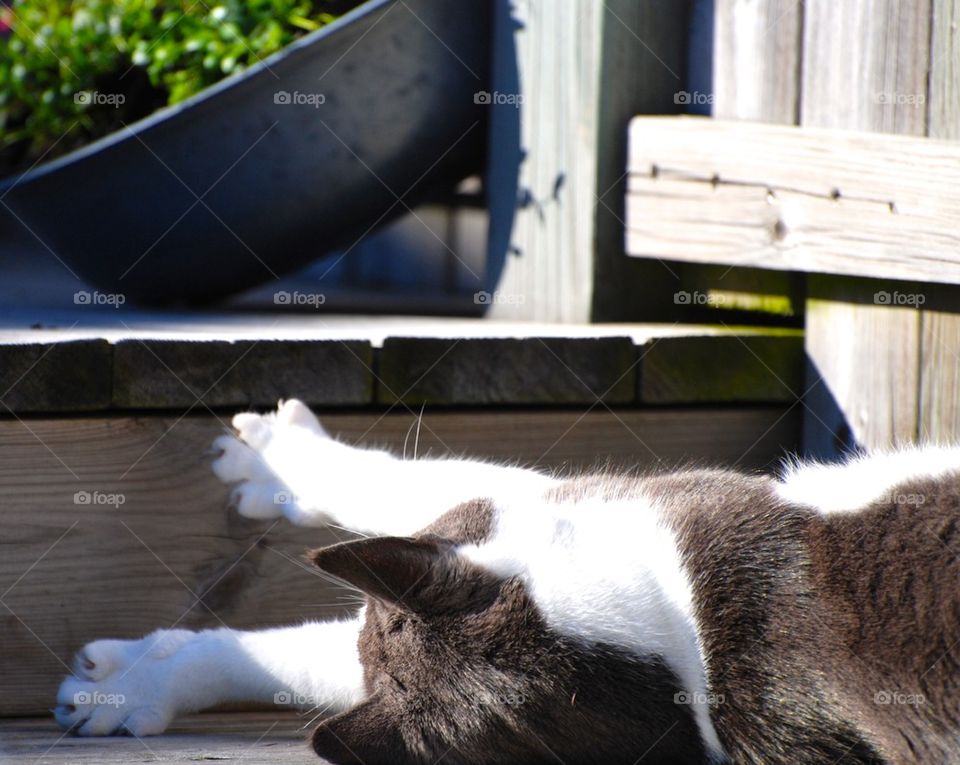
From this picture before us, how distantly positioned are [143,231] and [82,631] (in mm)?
1216

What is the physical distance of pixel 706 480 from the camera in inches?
77.3

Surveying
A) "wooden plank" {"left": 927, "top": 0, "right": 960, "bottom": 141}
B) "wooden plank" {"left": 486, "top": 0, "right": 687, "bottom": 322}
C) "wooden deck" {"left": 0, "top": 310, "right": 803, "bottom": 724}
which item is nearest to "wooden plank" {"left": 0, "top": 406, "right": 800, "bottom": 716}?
"wooden deck" {"left": 0, "top": 310, "right": 803, "bottom": 724}

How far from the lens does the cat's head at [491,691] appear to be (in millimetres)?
1607

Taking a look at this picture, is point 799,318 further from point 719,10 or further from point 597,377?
point 719,10

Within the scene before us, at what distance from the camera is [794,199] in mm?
2551

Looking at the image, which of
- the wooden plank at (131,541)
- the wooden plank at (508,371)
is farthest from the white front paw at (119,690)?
the wooden plank at (508,371)

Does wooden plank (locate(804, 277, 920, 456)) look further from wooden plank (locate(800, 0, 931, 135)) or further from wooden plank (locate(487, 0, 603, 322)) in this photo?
wooden plank (locate(487, 0, 603, 322))

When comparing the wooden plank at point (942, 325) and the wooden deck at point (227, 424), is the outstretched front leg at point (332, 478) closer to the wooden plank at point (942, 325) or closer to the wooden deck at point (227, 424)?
the wooden deck at point (227, 424)

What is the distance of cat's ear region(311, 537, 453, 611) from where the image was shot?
1.59m

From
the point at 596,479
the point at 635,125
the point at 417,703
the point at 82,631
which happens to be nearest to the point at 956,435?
the point at 596,479

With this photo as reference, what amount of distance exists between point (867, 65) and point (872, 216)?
0.34m

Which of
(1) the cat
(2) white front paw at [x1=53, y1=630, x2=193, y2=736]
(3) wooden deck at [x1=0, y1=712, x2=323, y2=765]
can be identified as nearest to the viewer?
(1) the cat

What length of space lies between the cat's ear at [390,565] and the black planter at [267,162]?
162cm

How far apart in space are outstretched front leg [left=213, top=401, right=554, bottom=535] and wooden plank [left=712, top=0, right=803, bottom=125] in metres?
1.12
